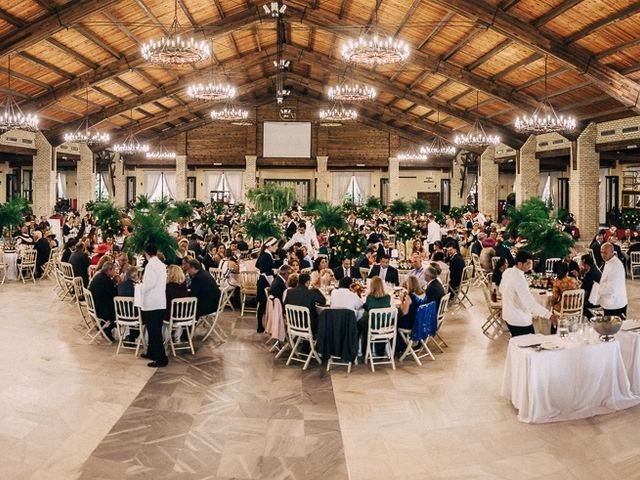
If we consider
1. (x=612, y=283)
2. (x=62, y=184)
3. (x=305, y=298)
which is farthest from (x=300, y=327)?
(x=62, y=184)

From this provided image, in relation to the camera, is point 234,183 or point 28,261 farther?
point 234,183

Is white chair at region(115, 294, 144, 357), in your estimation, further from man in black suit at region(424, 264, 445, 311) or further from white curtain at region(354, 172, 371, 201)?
white curtain at region(354, 172, 371, 201)

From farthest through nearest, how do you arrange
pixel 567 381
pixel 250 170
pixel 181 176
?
pixel 181 176 < pixel 250 170 < pixel 567 381

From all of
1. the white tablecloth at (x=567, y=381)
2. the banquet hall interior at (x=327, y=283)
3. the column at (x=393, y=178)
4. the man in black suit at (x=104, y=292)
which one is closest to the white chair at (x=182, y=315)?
the banquet hall interior at (x=327, y=283)

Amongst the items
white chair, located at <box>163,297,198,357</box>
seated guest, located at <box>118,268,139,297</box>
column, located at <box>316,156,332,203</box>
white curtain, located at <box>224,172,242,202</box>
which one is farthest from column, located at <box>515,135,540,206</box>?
seated guest, located at <box>118,268,139,297</box>

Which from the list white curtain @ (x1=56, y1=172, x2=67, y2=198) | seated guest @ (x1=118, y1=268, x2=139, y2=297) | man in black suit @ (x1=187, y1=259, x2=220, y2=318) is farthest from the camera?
white curtain @ (x1=56, y1=172, x2=67, y2=198)

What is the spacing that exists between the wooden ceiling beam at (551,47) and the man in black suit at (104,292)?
8.06 m

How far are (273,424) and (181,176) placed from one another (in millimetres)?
23049

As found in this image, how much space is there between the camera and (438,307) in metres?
7.21

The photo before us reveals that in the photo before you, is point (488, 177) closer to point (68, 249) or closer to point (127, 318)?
point (68, 249)

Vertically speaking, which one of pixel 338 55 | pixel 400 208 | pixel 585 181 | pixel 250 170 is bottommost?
pixel 400 208

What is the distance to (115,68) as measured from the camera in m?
16.1

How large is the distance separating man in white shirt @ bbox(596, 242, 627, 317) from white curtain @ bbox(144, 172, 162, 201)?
990 inches

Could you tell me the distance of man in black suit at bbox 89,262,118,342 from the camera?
7.42 meters
